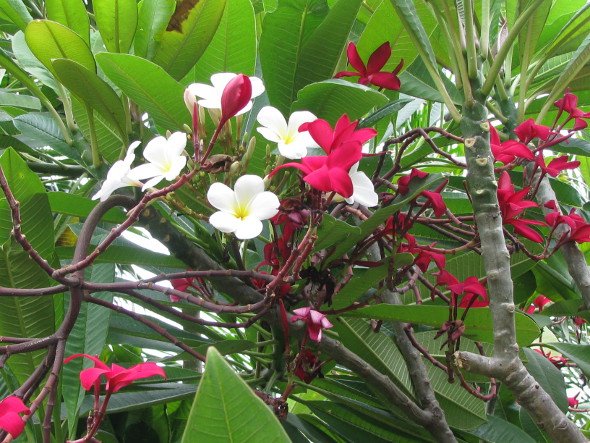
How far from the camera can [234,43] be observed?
0.85m

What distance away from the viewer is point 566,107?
900mm

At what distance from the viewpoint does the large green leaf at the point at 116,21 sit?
0.79 metres

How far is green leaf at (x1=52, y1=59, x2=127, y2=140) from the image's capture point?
0.71 metres

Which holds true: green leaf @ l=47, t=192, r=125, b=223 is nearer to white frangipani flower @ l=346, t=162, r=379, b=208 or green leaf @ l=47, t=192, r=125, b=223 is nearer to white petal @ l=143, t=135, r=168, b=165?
white petal @ l=143, t=135, r=168, b=165

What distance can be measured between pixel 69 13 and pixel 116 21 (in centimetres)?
9

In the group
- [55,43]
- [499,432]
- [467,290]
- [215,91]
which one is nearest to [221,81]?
[215,91]

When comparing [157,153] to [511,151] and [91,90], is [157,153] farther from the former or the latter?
[511,151]

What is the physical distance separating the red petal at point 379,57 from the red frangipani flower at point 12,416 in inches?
21.8

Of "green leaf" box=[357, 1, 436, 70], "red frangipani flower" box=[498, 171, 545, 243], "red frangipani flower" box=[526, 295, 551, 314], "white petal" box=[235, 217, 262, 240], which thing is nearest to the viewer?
"white petal" box=[235, 217, 262, 240]

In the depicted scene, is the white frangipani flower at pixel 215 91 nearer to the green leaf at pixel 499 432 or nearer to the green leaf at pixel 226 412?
the green leaf at pixel 226 412

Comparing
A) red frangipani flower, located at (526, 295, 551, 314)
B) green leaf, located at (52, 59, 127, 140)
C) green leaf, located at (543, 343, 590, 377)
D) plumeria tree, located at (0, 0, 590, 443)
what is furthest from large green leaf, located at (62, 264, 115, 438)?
red frangipani flower, located at (526, 295, 551, 314)

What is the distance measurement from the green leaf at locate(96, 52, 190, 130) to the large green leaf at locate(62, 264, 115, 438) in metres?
0.23

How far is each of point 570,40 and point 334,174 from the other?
0.69m

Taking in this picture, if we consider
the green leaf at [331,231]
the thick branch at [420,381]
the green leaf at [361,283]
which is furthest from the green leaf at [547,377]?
the green leaf at [331,231]
